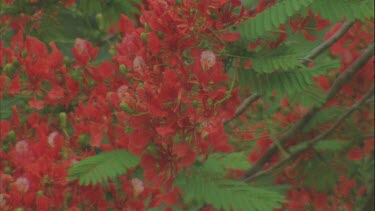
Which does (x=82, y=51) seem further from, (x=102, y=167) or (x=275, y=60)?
(x=275, y=60)

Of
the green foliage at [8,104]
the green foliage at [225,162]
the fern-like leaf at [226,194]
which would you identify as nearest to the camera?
the fern-like leaf at [226,194]

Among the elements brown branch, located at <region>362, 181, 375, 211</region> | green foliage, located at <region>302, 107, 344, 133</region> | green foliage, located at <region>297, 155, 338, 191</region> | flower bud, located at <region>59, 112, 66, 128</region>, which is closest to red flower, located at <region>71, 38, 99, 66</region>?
flower bud, located at <region>59, 112, 66, 128</region>

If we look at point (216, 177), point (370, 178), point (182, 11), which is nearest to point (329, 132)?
point (370, 178)

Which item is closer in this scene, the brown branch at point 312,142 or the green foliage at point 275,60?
the green foliage at point 275,60

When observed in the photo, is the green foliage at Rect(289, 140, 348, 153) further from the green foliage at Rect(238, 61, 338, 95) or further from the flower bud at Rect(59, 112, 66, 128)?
the flower bud at Rect(59, 112, 66, 128)

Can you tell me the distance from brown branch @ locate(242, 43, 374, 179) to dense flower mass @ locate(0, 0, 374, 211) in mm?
168

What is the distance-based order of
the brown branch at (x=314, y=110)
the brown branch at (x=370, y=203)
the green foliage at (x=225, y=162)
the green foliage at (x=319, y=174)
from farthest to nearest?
the brown branch at (x=370, y=203)
the green foliage at (x=319, y=174)
the brown branch at (x=314, y=110)
the green foliage at (x=225, y=162)

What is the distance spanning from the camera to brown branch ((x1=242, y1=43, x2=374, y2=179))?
2727mm

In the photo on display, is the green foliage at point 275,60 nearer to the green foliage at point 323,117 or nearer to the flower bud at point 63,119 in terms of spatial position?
the flower bud at point 63,119

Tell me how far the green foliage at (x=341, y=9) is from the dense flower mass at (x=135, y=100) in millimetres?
61

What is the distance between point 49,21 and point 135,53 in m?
0.79

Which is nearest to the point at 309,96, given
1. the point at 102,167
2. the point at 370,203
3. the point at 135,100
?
the point at 135,100

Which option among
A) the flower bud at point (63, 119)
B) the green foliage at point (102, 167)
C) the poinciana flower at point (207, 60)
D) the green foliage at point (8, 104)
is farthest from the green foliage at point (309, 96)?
the green foliage at point (8, 104)

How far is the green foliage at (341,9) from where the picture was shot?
5.88 ft
